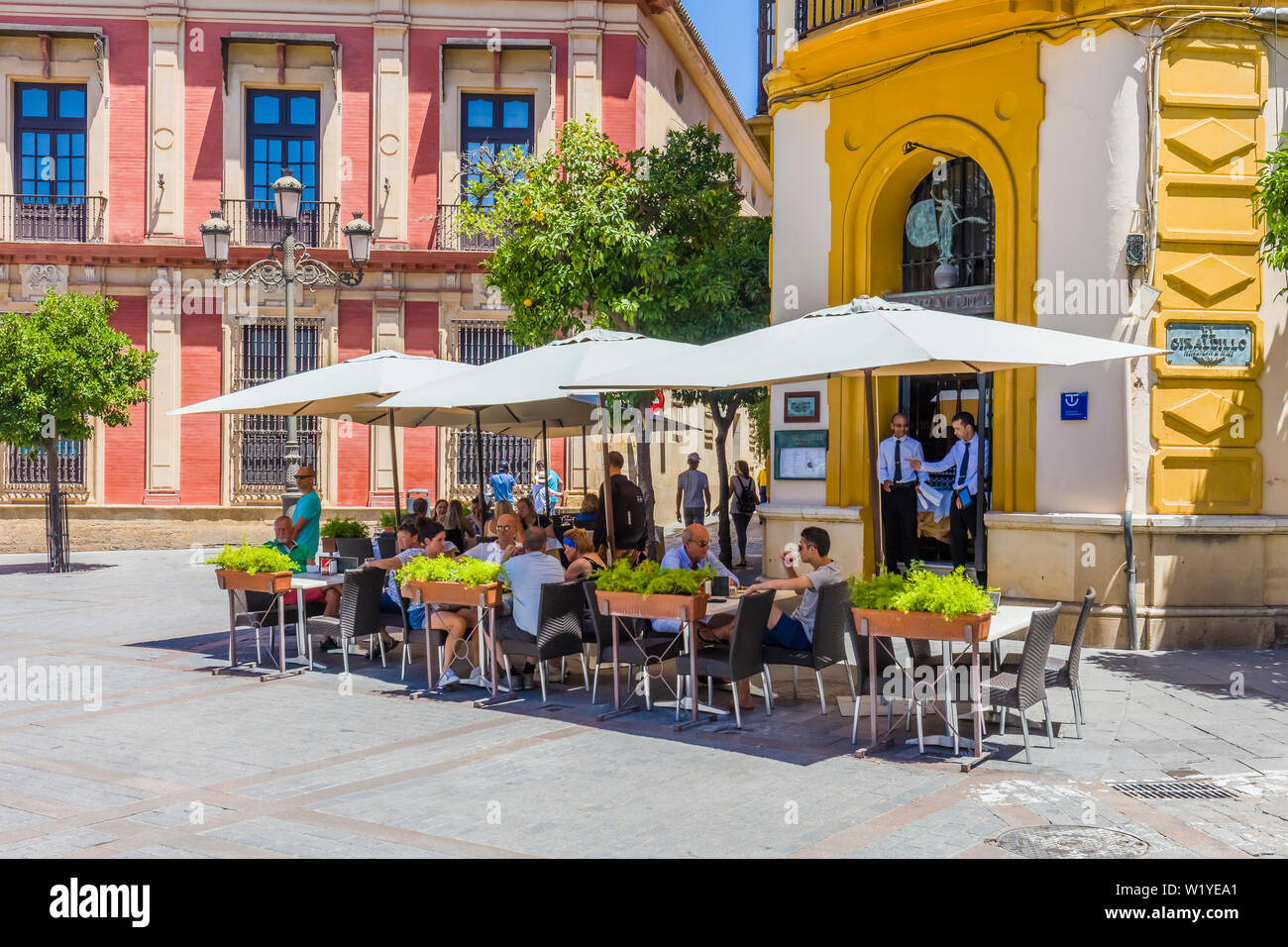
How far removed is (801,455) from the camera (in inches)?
520

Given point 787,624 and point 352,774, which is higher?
point 787,624

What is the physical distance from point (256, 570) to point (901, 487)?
5.86 metres

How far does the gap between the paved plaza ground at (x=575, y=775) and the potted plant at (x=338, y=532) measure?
415 cm

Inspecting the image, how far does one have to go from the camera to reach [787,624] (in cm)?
823

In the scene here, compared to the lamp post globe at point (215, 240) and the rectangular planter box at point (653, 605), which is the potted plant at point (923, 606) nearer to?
the rectangular planter box at point (653, 605)

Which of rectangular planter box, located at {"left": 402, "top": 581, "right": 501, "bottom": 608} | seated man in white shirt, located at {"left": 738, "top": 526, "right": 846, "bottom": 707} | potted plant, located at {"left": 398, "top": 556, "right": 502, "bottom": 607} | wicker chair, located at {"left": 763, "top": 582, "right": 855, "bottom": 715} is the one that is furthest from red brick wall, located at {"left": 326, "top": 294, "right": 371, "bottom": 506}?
wicker chair, located at {"left": 763, "top": 582, "right": 855, "bottom": 715}

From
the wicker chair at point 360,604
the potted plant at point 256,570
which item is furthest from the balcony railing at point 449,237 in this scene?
the wicker chair at point 360,604

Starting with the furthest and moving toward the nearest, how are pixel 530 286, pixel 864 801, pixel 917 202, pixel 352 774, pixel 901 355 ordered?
pixel 530 286
pixel 917 202
pixel 901 355
pixel 352 774
pixel 864 801

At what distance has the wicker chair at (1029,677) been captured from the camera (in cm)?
711

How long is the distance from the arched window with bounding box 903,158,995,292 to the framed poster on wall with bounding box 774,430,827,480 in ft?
6.24

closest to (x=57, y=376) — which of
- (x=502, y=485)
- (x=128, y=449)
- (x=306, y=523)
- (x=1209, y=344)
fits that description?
(x=128, y=449)
